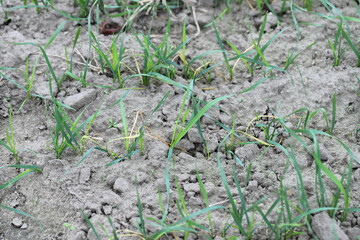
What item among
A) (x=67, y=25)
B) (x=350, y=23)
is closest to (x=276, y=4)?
(x=350, y=23)

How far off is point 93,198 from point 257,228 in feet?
2.42

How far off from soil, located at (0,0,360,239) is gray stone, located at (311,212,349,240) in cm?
5

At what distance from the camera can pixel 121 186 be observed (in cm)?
174

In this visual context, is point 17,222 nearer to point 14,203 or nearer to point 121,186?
point 14,203

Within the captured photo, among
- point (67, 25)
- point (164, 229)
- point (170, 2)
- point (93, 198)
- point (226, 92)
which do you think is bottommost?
point (93, 198)

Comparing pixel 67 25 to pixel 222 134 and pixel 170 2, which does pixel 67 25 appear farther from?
pixel 222 134

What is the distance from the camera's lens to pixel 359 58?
217 centimetres

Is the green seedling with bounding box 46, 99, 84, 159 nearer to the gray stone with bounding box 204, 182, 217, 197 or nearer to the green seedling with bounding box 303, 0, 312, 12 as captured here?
the gray stone with bounding box 204, 182, 217, 197

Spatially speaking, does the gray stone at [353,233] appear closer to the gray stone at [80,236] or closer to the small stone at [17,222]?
the gray stone at [80,236]

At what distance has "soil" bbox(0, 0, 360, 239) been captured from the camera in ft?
5.50

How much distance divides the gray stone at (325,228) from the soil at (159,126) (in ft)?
0.17

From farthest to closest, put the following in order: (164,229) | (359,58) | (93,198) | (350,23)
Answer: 1. (350,23)
2. (359,58)
3. (93,198)
4. (164,229)

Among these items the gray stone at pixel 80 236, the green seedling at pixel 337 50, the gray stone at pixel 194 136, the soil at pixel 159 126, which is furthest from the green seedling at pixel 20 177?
the green seedling at pixel 337 50

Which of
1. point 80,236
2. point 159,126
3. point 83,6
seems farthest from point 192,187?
point 83,6
